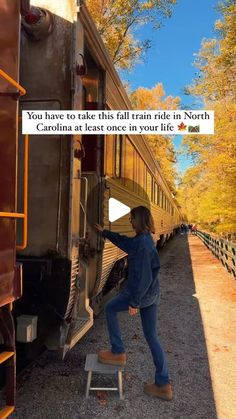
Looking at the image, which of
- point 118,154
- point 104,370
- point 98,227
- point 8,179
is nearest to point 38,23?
point 8,179

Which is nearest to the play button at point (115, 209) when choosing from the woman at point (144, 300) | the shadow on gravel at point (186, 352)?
the woman at point (144, 300)

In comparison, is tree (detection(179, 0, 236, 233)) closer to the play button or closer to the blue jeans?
the play button

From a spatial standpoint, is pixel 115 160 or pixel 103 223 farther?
pixel 115 160

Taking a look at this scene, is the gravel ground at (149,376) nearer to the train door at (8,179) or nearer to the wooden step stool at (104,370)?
the wooden step stool at (104,370)

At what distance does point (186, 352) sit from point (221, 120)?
33.1 ft

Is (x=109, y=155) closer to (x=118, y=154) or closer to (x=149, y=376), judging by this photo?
(x=118, y=154)

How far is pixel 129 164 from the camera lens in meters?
6.46

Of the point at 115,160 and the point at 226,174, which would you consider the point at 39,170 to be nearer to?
the point at 115,160

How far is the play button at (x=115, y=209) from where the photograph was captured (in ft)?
16.1

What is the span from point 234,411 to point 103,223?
2.18 m

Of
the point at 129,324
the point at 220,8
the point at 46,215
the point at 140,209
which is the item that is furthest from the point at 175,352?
the point at 220,8

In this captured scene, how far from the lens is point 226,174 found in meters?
13.2

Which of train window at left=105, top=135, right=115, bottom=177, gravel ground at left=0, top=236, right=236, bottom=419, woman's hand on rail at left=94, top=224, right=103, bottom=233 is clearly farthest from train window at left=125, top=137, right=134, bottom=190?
gravel ground at left=0, top=236, right=236, bottom=419

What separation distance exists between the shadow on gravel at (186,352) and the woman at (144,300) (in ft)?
0.83
